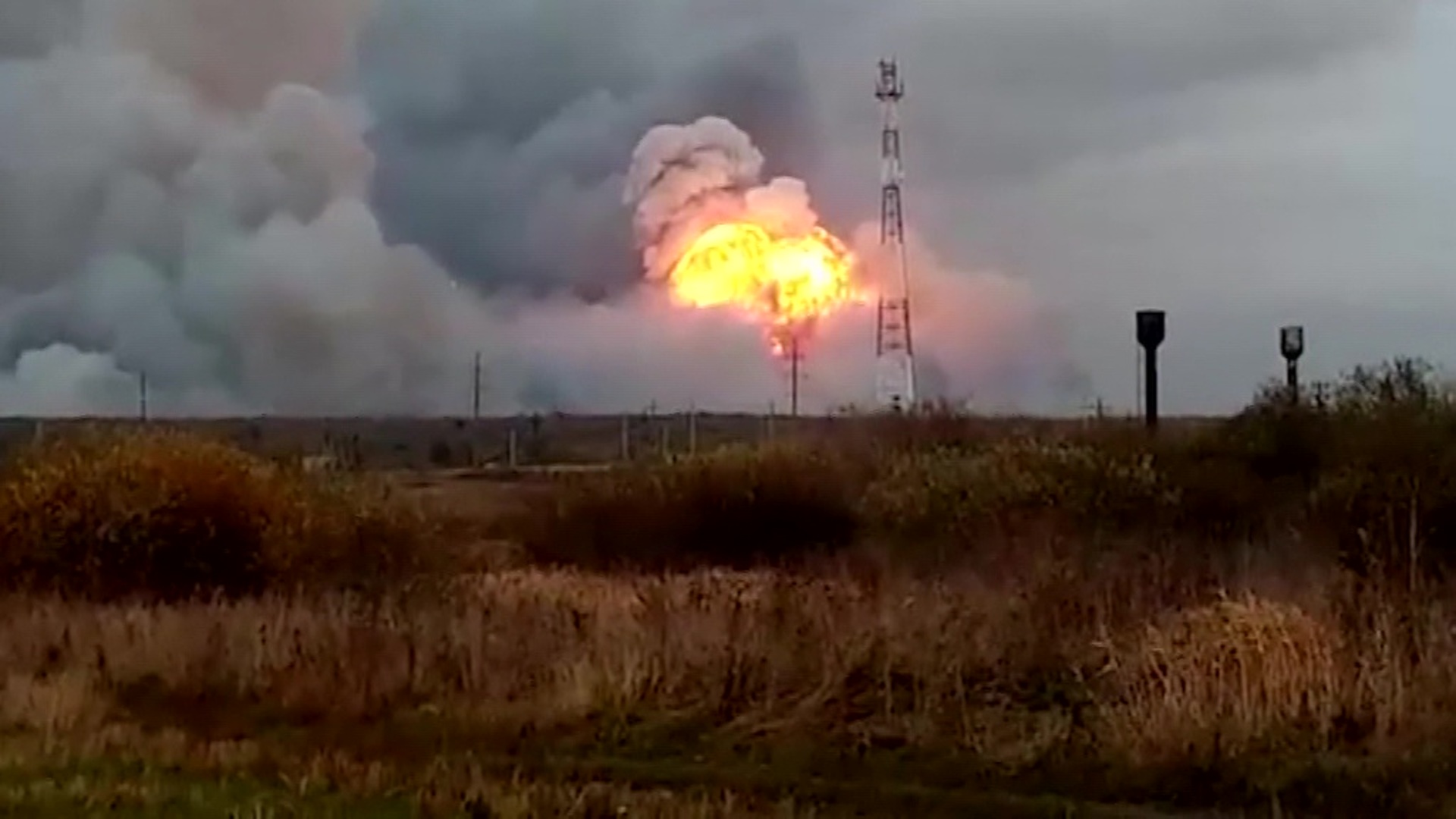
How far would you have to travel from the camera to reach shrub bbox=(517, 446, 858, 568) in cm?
4372

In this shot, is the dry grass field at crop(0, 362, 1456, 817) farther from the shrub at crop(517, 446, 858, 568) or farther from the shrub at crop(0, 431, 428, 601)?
the shrub at crop(517, 446, 858, 568)

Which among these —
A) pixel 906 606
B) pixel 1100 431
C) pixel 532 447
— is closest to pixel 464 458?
pixel 532 447

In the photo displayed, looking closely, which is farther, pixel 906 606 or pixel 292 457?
pixel 292 457

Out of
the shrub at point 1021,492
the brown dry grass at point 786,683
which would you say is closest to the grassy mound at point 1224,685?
the brown dry grass at point 786,683

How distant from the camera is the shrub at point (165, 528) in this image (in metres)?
34.6

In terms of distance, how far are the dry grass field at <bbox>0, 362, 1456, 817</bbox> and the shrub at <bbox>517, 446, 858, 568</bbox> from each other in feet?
4.13

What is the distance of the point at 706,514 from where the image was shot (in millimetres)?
44375

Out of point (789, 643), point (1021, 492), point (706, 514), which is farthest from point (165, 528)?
point (789, 643)

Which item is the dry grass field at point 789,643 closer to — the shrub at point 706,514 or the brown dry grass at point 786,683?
the brown dry grass at point 786,683

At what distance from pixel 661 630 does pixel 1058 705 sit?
500 centimetres

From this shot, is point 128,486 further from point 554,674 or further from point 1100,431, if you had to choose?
point 1100,431

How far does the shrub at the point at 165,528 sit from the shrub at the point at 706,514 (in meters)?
8.13

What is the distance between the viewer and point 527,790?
1680cm

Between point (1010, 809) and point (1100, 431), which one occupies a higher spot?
point (1100, 431)
